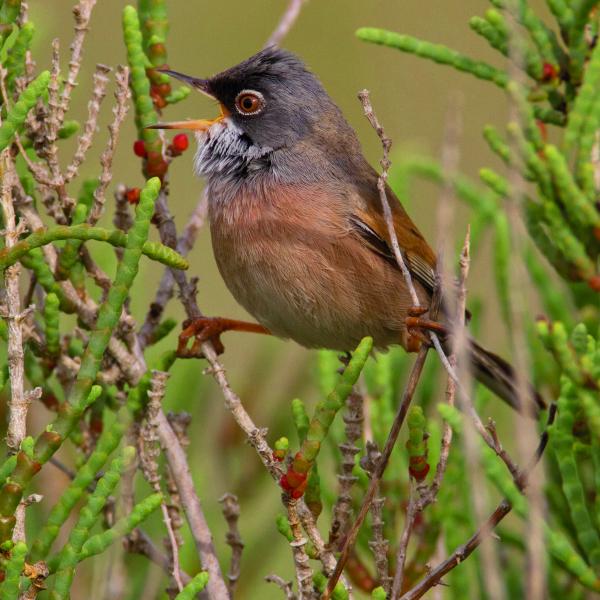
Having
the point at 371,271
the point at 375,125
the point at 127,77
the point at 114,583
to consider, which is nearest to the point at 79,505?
the point at 114,583

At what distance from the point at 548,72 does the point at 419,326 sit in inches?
36.3

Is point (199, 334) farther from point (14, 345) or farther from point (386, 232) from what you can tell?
point (14, 345)

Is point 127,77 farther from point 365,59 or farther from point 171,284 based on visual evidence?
point 365,59

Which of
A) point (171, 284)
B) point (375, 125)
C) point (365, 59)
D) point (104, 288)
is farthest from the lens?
point (365, 59)

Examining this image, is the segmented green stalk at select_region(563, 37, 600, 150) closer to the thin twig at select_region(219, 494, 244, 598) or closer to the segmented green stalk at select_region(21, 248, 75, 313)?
the thin twig at select_region(219, 494, 244, 598)

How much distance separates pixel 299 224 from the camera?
145 inches

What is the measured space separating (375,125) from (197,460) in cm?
194

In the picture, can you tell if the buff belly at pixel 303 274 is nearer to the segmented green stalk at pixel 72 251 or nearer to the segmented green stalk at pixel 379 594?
the segmented green stalk at pixel 72 251

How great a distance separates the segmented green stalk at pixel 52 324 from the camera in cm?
282

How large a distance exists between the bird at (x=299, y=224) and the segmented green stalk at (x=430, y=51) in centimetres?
59

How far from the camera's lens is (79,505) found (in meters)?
3.73

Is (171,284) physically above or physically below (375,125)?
below

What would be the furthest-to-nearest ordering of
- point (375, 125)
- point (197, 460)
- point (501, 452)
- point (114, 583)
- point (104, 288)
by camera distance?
point (197, 460), point (104, 288), point (114, 583), point (375, 125), point (501, 452)

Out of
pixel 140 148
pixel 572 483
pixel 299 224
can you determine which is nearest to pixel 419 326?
pixel 299 224
